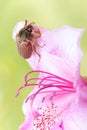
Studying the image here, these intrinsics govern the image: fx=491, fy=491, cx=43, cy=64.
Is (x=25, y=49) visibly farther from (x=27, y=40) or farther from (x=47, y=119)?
(x=47, y=119)

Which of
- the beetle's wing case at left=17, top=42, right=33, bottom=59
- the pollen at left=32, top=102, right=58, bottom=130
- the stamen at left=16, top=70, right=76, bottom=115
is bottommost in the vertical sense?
the pollen at left=32, top=102, right=58, bottom=130

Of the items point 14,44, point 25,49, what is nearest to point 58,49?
point 25,49

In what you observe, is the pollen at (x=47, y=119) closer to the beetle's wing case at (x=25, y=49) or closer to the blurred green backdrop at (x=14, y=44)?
the beetle's wing case at (x=25, y=49)

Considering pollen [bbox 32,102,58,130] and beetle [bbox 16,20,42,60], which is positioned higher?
beetle [bbox 16,20,42,60]

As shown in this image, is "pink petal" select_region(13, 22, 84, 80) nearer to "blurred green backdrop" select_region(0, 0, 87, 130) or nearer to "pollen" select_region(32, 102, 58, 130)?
"pollen" select_region(32, 102, 58, 130)

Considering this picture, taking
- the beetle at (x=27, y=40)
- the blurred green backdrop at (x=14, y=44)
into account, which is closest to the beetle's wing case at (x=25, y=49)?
the beetle at (x=27, y=40)

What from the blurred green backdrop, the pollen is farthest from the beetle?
the blurred green backdrop

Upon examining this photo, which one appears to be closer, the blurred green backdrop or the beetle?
the beetle
